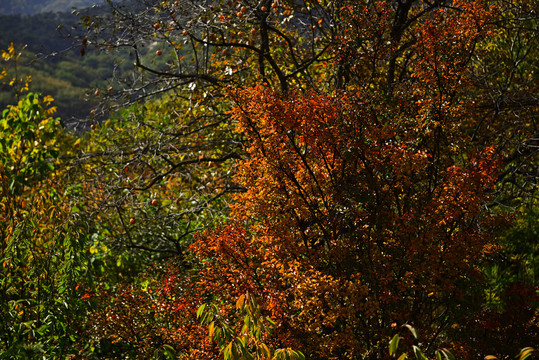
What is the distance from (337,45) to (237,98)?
191 centimetres

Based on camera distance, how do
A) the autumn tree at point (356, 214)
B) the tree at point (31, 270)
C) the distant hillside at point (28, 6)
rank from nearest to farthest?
the autumn tree at point (356, 214) → the tree at point (31, 270) → the distant hillside at point (28, 6)

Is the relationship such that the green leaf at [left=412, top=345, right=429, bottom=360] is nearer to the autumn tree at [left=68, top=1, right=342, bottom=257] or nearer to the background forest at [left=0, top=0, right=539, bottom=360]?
the background forest at [left=0, top=0, right=539, bottom=360]

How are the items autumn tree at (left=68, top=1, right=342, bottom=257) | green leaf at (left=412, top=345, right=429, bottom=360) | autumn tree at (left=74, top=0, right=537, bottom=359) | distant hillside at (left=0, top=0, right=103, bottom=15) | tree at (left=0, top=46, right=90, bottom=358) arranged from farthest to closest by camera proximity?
distant hillside at (left=0, top=0, right=103, bottom=15) < autumn tree at (left=68, top=1, right=342, bottom=257) < tree at (left=0, top=46, right=90, bottom=358) < autumn tree at (left=74, top=0, right=537, bottom=359) < green leaf at (left=412, top=345, right=429, bottom=360)

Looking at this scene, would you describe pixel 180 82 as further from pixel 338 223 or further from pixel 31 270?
pixel 338 223

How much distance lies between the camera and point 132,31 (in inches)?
238

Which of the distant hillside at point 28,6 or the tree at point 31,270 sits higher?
the distant hillside at point 28,6

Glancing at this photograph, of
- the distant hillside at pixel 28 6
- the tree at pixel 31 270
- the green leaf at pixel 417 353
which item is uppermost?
the distant hillside at pixel 28 6

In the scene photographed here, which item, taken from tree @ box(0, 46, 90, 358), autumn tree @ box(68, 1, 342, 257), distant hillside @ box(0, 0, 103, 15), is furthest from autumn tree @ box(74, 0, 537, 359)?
distant hillside @ box(0, 0, 103, 15)

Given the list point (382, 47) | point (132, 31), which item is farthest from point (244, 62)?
point (382, 47)

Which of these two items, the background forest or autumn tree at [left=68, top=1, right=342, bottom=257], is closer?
the background forest

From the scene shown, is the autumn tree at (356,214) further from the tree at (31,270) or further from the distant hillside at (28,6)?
the distant hillside at (28,6)

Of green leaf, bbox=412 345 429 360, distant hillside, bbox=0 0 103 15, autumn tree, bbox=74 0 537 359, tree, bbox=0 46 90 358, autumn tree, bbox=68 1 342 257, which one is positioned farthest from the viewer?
distant hillside, bbox=0 0 103 15

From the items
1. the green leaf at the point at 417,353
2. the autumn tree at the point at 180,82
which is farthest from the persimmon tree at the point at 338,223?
the autumn tree at the point at 180,82

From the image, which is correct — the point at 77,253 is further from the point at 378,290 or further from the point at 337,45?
the point at 337,45
